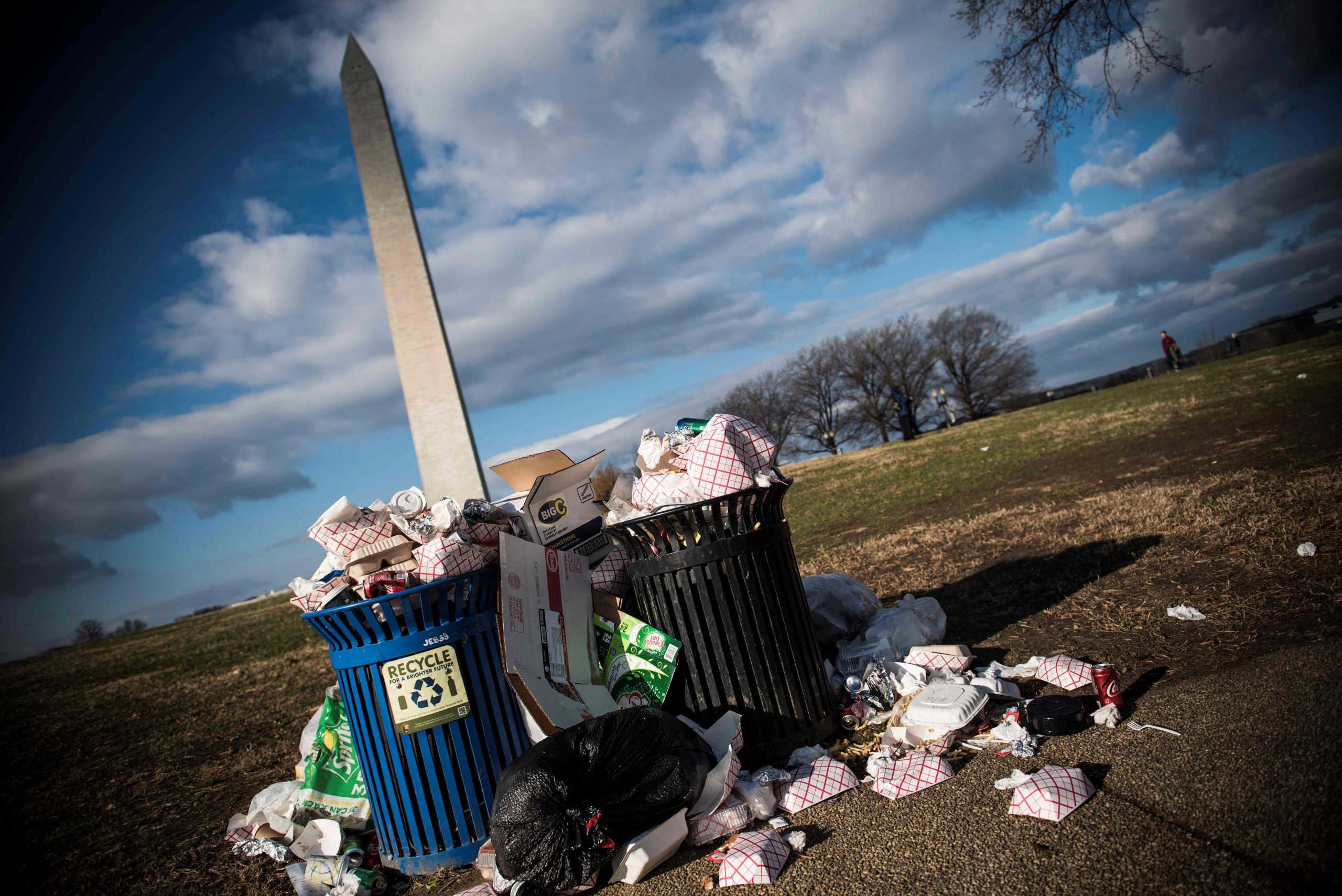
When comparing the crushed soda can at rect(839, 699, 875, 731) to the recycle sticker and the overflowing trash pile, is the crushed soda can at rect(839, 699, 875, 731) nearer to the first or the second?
the overflowing trash pile

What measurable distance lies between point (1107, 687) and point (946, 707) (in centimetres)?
53

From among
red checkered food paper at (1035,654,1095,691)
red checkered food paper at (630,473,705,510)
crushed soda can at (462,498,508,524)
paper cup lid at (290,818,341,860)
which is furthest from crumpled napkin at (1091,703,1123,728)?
paper cup lid at (290,818,341,860)

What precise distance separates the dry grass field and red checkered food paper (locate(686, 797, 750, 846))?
317 millimetres

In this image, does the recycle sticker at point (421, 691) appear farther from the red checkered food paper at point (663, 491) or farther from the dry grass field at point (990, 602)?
the red checkered food paper at point (663, 491)

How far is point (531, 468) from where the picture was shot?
3230mm

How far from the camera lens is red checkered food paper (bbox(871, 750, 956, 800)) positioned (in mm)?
2156

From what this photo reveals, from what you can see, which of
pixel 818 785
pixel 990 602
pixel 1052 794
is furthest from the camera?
pixel 990 602

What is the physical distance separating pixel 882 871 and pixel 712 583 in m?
1.06

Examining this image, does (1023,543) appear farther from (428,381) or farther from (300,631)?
(428,381)

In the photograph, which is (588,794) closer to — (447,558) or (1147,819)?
(447,558)

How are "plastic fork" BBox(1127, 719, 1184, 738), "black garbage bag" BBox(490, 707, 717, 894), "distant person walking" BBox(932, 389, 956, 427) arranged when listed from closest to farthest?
"black garbage bag" BBox(490, 707, 717, 894), "plastic fork" BBox(1127, 719, 1184, 738), "distant person walking" BBox(932, 389, 956, 427)

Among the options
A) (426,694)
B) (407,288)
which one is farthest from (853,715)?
(407,288)

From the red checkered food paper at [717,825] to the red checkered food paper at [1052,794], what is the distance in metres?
0.79

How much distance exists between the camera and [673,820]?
6.84ft
